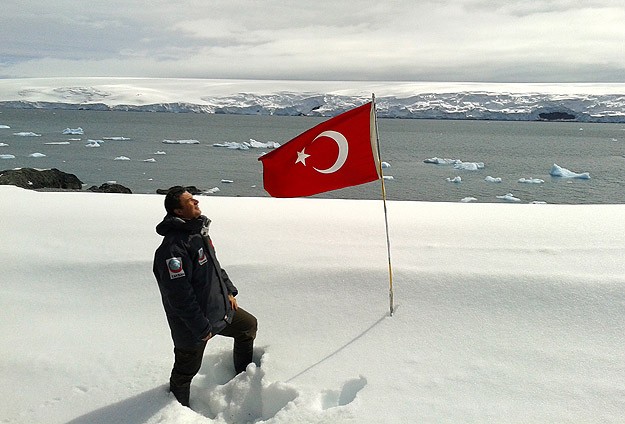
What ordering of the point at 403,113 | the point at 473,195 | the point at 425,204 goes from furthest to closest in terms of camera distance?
the point at 403,113 < the point at 473,195 < the point at 425,204

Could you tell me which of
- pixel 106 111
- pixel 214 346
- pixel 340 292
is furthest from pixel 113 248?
pixel 106 111

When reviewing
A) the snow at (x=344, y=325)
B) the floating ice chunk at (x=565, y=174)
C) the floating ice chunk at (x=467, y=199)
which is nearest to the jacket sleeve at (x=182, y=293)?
the snow at (x=344, y=325)

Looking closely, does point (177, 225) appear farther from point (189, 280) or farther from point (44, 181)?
point (44, 181)

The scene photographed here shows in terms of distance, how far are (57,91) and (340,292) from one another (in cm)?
13870

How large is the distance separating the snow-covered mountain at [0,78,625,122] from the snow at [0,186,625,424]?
96.8 m

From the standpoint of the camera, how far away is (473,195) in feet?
73.6

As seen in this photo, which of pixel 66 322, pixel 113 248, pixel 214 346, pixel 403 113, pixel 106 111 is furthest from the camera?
pixel 106 111

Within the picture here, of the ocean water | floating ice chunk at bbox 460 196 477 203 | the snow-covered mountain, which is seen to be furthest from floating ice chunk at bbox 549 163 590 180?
the snow-covered mountain

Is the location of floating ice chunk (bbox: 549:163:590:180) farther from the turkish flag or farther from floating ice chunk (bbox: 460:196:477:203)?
the turkish flag

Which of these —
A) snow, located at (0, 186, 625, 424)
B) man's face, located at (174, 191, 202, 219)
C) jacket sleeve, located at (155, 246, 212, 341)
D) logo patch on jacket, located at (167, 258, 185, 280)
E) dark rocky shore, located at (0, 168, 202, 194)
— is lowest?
dark rocky shore, located at (0, 168, 202, 194)

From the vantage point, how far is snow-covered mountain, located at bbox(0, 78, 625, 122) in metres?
94.9

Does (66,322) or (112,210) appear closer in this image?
(66,322)

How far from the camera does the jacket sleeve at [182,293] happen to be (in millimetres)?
2553

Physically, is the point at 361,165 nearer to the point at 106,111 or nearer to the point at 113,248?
the point at 113,248
